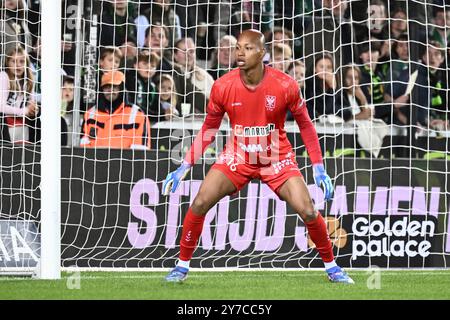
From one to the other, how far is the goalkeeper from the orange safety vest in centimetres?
298

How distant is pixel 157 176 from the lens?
1145 centimetres

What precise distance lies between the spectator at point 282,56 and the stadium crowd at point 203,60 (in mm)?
12

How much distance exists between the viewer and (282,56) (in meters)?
12.4

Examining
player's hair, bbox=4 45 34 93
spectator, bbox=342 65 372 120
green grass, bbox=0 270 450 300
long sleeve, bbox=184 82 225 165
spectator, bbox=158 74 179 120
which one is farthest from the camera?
spectator, bbox=342 65 372 120

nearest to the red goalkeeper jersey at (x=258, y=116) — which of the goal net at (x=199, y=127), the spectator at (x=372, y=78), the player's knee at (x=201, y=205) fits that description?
the player's knee at (x=201, y=205)

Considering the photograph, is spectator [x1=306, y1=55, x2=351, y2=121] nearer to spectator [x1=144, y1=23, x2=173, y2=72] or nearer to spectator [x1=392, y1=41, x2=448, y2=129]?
spectator [x1=392, y1=41, x2=448, y2=129]

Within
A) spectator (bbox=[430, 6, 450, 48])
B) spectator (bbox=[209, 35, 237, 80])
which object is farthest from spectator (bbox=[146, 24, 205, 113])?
spectator (bbox=[430, 6, 450, 48])

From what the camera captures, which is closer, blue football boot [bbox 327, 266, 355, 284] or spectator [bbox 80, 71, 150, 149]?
blue football boot [bbox 327, 266, 355, 284]

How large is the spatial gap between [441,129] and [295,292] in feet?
19.6

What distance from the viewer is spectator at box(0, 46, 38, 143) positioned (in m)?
11.4

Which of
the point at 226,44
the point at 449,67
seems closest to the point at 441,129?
the point at 449,67

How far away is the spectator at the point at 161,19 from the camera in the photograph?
1228cm

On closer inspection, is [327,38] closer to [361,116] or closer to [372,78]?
[372,78]

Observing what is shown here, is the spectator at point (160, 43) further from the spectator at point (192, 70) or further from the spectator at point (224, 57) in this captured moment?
the spectator at point (224, 57)
